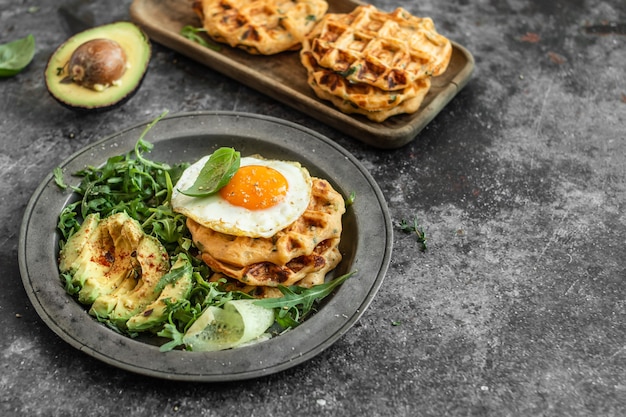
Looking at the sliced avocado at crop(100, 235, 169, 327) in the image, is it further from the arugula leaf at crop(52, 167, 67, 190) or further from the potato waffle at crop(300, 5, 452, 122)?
the potato waffle at crop(300, 5, 452, 122)

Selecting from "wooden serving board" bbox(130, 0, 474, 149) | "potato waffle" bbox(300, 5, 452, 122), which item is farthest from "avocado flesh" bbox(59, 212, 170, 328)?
"potato waffle" bbox(300, 5, 452, 122)

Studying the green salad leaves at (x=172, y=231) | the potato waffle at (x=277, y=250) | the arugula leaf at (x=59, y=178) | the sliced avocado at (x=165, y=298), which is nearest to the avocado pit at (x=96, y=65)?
the green salad leaves at (x=172, y=231)

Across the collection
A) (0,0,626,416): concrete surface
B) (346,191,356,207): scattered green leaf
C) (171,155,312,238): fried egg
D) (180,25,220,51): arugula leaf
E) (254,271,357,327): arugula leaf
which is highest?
(171,155,312,238): fried egg

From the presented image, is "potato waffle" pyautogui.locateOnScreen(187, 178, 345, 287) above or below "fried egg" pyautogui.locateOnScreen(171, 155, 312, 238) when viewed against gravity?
below

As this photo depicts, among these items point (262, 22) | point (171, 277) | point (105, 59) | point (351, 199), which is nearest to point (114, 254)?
point (171, 277)

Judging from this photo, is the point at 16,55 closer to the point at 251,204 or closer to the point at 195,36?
the point at 195,36

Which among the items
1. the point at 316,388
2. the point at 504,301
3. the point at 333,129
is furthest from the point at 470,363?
the point at 333,129
